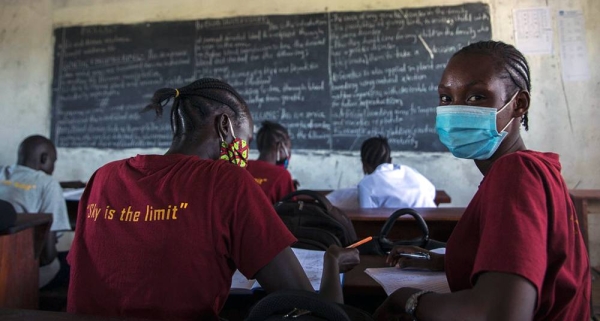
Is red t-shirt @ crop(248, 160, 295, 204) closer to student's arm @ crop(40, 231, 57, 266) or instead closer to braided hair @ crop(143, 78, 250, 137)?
student's arm @ crop(40, 231, 57, 266)

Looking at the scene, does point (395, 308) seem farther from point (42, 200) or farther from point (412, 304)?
point (42, 200)

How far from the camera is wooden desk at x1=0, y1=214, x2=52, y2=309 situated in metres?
2.04

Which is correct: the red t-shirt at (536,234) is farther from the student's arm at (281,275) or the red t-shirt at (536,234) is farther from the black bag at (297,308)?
the student's arm at (281,275)

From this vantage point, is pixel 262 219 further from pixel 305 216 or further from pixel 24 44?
pixel 24 44

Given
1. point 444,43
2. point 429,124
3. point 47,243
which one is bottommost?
point 47,243

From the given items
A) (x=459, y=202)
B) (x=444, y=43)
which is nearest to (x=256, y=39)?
(x=444, y=43)

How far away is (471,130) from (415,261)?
0.39 meters

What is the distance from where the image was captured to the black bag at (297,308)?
0.76m

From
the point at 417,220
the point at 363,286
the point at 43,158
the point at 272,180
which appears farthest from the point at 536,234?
the point at 43,158

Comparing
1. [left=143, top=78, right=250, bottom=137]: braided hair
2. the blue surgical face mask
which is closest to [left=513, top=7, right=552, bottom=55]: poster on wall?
the blue surgical face mask

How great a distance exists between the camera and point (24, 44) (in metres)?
4.77

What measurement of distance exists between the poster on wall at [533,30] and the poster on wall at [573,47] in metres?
0.10

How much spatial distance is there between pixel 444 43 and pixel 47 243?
331 centimetres

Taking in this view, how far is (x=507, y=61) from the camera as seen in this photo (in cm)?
99
